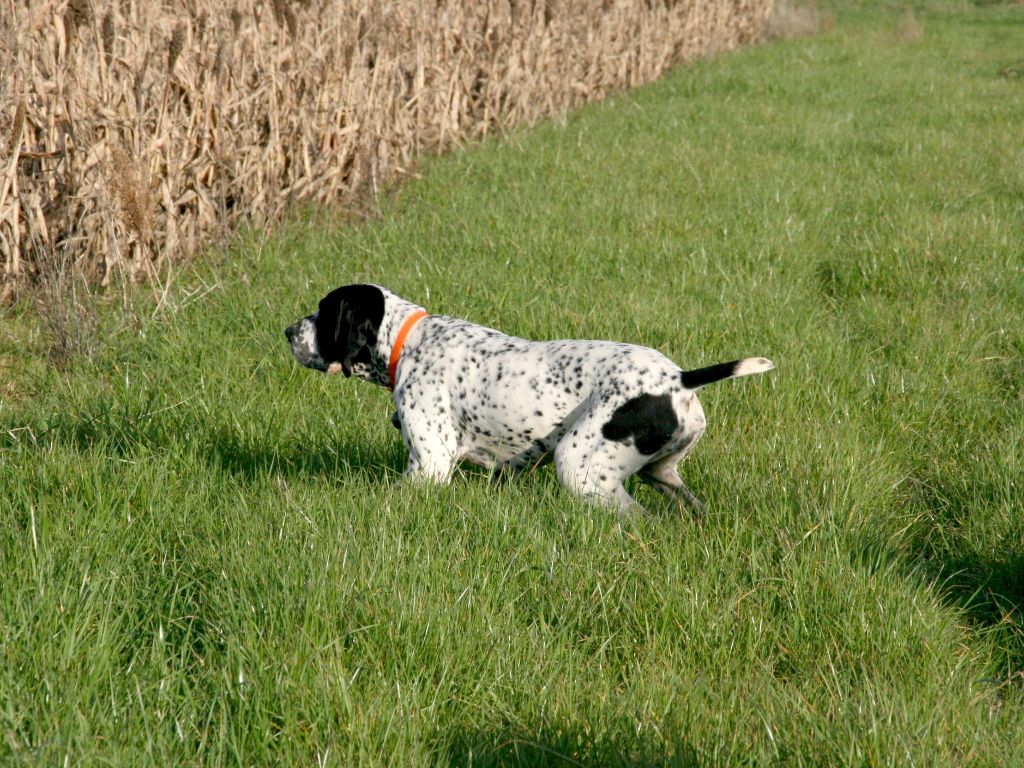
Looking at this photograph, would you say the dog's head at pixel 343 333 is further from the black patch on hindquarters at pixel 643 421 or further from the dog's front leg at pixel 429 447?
the black patch on hindquarters at pixel 643 421

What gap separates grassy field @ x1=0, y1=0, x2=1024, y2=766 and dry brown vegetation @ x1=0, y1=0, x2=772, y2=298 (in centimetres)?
62

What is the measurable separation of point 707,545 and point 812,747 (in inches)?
43.2

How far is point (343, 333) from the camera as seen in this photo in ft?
14.6

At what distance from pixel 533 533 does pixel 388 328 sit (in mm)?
1283

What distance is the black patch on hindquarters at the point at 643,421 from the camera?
3.86 metres

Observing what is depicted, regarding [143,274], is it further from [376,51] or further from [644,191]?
[644,191]

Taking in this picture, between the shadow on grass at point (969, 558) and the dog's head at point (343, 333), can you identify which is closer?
the shadow on grass at point (969, 558)

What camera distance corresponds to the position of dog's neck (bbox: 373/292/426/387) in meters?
4.52

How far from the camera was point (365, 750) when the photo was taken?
8.49 feet

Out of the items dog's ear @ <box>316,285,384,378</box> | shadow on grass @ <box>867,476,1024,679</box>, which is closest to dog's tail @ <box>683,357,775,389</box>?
shadow on grass @ <box>867,476,1024,679</box>

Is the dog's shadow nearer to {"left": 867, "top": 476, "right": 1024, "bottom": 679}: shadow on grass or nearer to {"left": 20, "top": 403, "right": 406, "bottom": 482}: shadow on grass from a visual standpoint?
{"left": 20, "top": 403, "right": 406, "bottom": 482}: shadow on grass

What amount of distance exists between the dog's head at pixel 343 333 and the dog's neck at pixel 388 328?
0.01 meters

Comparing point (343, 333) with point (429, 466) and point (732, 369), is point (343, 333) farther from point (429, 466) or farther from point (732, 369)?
point (732, 369)

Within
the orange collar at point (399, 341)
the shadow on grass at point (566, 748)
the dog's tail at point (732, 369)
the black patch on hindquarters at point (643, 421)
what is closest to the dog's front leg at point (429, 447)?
the orange collar at point (399, 341)
